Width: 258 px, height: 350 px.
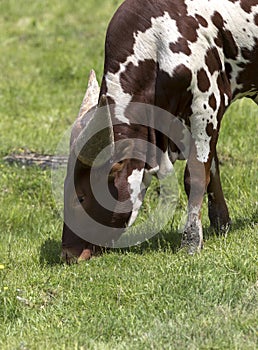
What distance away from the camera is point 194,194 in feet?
23.4

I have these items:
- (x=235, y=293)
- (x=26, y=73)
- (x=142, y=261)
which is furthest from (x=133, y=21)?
(x=26, y=73)

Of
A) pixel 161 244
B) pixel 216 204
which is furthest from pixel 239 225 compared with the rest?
pixel 161 244

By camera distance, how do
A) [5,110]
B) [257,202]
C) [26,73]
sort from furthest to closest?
[26,73]
[5,110]
[257,202]

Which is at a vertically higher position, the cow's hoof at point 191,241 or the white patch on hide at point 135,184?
the white patch on hide at point 135,184

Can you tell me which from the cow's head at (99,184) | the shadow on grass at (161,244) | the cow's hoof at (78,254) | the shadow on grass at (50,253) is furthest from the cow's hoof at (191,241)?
the shadow on grass at (50,253)

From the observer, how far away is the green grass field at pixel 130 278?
5.45 metres

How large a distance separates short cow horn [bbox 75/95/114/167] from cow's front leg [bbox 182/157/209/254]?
69cm

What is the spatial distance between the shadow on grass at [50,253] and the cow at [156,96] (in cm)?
20

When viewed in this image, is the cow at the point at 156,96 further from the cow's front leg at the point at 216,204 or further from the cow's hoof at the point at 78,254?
Result: the cow's front leg at the point at 216,204

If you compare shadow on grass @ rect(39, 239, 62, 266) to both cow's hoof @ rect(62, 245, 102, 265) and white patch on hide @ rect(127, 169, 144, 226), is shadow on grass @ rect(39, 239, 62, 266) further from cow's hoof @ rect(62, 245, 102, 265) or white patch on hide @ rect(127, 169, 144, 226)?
white patch on hide @ rect(127, 169, 144, 226)

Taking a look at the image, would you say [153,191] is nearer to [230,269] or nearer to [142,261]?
[142,261]

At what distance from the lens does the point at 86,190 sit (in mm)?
7215

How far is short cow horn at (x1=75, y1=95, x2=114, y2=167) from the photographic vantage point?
6754mm

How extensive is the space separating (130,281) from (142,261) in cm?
51
